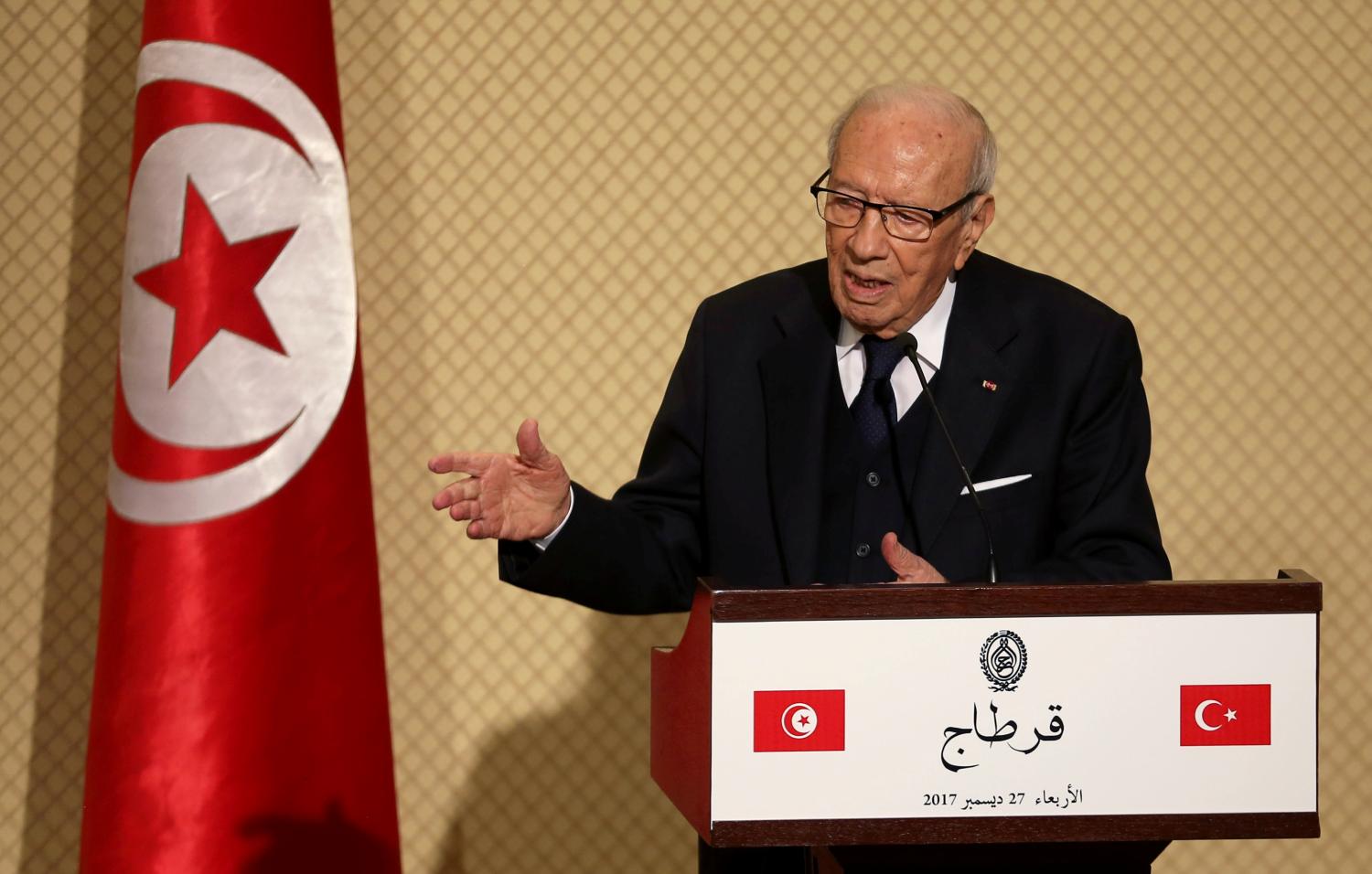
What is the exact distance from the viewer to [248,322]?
2.52 m

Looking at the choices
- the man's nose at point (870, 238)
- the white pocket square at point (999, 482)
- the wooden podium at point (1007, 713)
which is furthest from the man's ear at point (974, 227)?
the wooden podium at point (1007, 713)

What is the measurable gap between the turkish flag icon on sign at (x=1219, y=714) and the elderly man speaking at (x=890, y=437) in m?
0.32

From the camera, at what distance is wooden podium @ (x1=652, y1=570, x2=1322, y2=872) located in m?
1.26

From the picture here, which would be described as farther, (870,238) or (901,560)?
(870,238)

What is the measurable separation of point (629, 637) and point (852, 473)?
148 cm

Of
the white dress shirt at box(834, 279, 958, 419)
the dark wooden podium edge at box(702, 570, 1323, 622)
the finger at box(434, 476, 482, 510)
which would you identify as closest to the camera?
the dark wooden podium edge at box(702, 570, 1323, 622)

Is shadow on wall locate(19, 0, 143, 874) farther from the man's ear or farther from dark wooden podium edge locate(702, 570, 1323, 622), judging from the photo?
dark wooden podium edge locate(702, 570, 1323, 622)

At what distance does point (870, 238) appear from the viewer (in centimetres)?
→ 173

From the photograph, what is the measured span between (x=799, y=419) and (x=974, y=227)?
33 cm

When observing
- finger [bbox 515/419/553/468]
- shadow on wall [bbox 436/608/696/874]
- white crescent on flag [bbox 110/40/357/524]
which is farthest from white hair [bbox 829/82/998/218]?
shadow on wall [bbox 436/608/696/874]

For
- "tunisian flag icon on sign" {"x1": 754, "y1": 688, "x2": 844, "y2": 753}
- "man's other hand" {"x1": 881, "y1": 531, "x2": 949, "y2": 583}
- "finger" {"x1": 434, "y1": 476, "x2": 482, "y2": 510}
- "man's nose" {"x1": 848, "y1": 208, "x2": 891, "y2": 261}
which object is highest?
"man's nose" {"x1": 848, "y1": 208, "x2": 891, "y2": 261}

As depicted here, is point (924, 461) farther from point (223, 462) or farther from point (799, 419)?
point (223, 462)

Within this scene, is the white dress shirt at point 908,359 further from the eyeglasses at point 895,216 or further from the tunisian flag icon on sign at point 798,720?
the tunisian flag icon on sign at point 798,720

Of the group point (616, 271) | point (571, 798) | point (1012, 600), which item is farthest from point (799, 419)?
point (571, 798)
